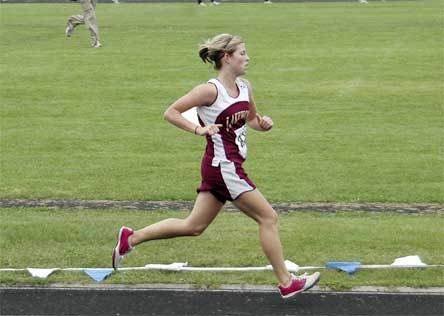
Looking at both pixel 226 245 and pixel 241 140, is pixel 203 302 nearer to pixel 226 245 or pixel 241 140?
pixel 241 140

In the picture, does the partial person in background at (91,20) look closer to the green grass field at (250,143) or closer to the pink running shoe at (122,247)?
the green grass field at (250,143)

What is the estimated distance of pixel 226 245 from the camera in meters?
9.28

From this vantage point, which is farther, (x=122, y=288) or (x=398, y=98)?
(x=398, y=98)

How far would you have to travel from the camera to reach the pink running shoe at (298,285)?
24.6 feet

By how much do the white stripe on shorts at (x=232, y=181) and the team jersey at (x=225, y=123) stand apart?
5 cm

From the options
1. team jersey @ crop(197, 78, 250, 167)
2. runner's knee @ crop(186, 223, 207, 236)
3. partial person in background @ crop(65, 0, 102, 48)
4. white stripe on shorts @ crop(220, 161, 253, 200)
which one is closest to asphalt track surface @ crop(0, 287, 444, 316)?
runner's knee @ crop(186, 223, 207, 236)

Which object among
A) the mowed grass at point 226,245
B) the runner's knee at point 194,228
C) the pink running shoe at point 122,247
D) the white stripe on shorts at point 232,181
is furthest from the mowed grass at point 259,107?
the white stripe on shorts at point 232,181

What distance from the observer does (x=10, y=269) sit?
8391 mm

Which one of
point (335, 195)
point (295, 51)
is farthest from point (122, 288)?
point (295, 51)

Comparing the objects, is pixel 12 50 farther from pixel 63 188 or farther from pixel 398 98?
pixel 63 188

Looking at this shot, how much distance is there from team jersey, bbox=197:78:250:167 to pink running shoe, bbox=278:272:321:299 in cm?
97

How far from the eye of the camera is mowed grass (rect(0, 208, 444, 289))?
8.18 m

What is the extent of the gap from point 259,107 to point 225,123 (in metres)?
10.8

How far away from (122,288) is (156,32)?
82.4 feet
